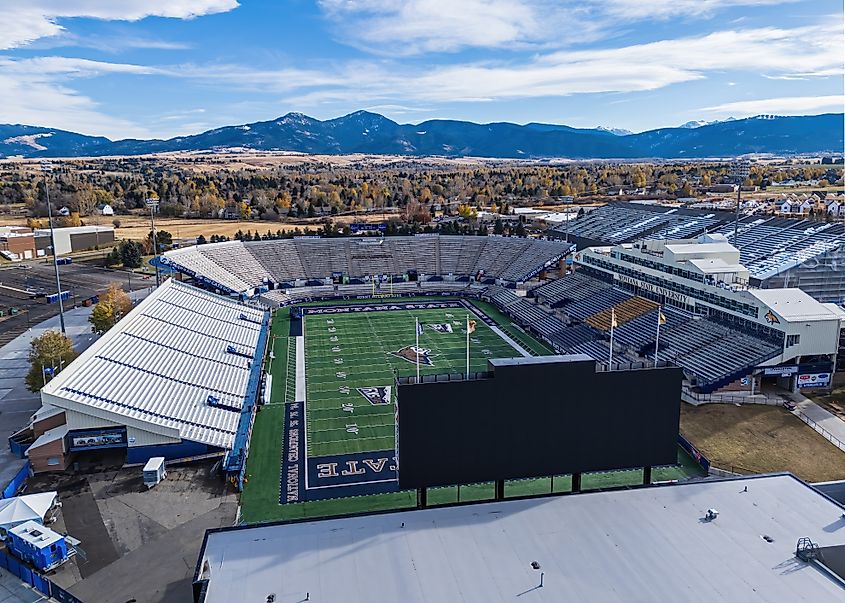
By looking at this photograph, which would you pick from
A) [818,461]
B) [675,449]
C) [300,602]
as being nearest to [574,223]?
[818,461]

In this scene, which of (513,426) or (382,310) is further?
(382,310)

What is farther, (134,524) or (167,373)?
(167,373)

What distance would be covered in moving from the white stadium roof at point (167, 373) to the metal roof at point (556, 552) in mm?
11219

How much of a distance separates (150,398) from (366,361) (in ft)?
46.5

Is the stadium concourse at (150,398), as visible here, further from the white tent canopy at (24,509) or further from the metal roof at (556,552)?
the metal roof at (556,552)

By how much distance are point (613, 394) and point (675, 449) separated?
2.74 metres

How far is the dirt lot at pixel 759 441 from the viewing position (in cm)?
2472

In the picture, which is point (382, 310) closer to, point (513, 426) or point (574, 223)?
point (574, 223)

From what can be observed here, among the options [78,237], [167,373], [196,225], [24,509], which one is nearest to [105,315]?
[167,373]

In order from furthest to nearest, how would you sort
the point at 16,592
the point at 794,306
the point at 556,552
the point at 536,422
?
1. the point at 794,306
2. the point at 536,422
3. the point at 16,592
4. the point at 556,552

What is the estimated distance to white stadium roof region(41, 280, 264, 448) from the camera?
85.6ft

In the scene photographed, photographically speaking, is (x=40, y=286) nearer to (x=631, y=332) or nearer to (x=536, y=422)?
(x=631, y=332)

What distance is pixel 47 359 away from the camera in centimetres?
3117

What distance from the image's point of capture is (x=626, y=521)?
17312 millimetres
